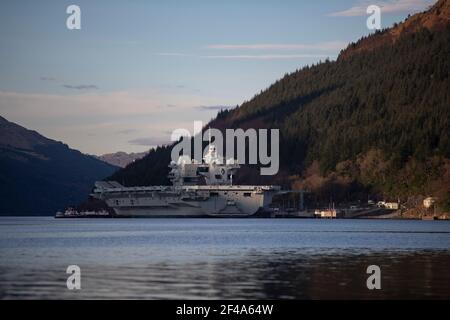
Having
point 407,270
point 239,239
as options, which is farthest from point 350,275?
point 239,239

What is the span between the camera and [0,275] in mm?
72812
